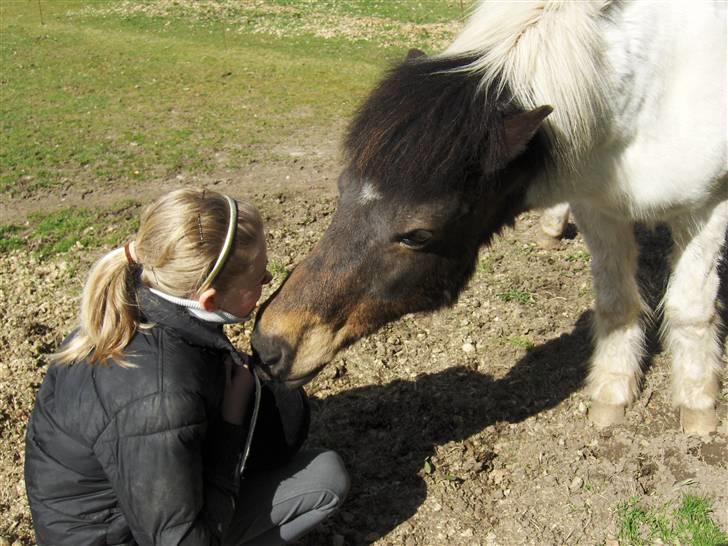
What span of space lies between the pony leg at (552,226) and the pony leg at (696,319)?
1599mm

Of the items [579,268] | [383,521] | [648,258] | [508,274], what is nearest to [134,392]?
[383,521]

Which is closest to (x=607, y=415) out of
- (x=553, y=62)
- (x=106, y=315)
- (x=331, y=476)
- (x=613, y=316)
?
(x=613, y=316)

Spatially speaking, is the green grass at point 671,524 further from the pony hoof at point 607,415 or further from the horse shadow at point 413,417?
the horse shadow at point 413,417

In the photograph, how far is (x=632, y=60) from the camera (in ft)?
9.73

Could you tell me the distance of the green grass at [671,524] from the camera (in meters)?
3.13

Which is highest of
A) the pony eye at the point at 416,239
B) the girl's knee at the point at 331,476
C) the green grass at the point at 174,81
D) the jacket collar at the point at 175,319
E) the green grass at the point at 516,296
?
the pony eye at the point at 416,239

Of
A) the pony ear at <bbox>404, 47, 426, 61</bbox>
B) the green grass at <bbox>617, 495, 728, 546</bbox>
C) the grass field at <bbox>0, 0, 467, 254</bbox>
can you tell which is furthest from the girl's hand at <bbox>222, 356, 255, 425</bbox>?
the grass field at <bbox>0, 0, 467, 254</bbox>

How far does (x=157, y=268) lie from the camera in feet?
7.50

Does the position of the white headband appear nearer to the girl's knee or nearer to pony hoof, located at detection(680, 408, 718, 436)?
the girl's knee

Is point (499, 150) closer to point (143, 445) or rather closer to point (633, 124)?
point (633, 124)

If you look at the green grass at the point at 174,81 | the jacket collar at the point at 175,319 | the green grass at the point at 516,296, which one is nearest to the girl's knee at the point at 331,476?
the jacket collar at the point at 175,319

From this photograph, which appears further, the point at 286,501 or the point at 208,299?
the point at 286,501

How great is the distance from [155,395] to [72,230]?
13.8 ft

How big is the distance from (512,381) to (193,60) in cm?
1059
